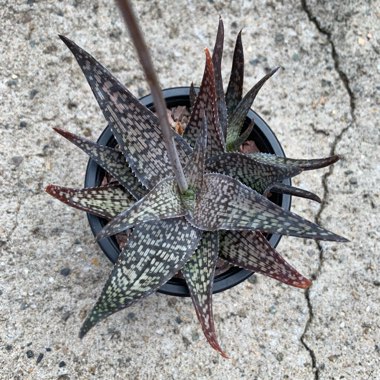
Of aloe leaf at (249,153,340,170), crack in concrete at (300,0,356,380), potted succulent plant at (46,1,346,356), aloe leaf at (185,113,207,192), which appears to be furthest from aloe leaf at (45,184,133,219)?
crack in concrete at (300,0,356,380)

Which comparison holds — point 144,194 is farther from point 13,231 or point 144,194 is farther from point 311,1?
point 311,1

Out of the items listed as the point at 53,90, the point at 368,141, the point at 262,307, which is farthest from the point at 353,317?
the point at 53,90

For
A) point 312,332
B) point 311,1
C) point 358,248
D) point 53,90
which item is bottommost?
point 312,332

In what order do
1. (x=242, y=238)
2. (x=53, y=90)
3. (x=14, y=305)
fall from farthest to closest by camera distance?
1. (x=53, y=90)
2. (x=14, y=305)
3. (x=242, y=238)

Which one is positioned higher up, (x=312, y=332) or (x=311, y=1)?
(x=311, y=1)

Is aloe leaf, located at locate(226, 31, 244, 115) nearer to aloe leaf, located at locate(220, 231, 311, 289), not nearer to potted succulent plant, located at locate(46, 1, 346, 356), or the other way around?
potted succulent plant, located at locate(46, 1, 346, 356)

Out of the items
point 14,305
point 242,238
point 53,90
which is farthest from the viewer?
point 53,90

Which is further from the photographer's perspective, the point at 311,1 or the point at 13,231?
the point at 311,1
